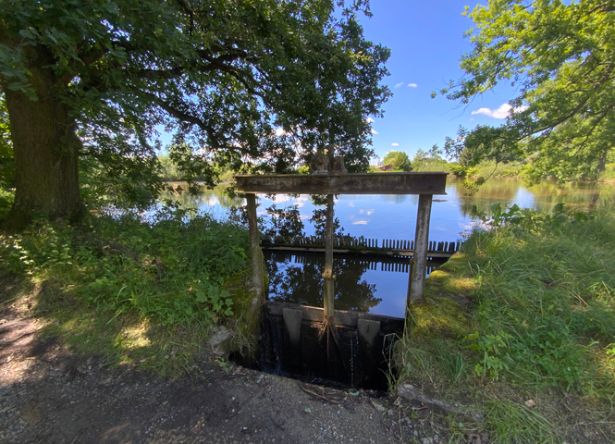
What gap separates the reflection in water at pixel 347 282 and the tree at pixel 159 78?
3.40 meters

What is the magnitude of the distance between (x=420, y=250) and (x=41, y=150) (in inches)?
229

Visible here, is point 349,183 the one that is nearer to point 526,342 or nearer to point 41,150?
point 526,342

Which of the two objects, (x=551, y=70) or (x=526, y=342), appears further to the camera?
(x=551, y=70)

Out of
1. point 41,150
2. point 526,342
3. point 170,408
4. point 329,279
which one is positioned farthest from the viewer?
point 41,150

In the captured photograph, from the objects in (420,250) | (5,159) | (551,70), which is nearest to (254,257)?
(420,250)

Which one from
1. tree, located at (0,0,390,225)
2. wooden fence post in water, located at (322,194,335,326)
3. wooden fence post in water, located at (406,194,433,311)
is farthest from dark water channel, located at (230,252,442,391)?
tree, located at (0,0,390,225)

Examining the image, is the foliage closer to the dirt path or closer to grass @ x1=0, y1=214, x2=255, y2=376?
grass @ x1=0, y1=214, x2=255, y2=376

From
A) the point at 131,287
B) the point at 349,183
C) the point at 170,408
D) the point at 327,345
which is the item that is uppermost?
the point at 349,183

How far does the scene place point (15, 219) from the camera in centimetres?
399

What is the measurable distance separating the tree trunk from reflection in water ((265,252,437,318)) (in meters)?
4.65

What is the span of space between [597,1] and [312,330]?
889cm

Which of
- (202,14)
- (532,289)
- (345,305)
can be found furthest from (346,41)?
(345,305)

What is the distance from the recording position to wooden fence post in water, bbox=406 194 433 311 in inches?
115

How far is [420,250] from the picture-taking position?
3.00 metres
